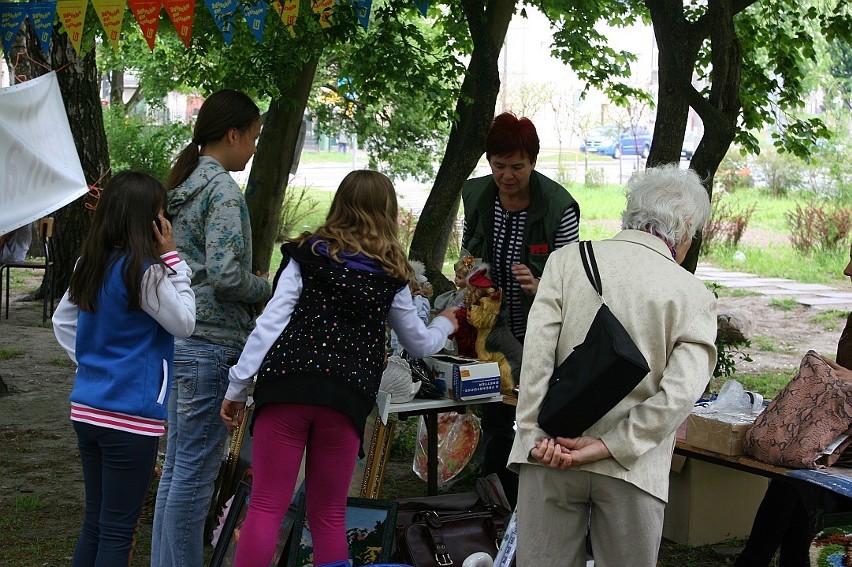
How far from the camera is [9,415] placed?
22.1ft

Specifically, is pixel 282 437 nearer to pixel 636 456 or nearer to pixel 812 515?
pixel 636 456

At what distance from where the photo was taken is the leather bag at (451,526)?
12.2 ft

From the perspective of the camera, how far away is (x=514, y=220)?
4160mm

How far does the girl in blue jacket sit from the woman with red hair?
1497 mm

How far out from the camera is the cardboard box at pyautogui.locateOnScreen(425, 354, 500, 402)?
3938mm

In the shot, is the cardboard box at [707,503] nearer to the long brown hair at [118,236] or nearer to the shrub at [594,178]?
the long brown hair at [118,236]

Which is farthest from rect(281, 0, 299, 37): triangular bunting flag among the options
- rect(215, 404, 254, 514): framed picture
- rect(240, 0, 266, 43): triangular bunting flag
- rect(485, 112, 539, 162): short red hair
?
rect(215, 404, 254, 514): framed picture

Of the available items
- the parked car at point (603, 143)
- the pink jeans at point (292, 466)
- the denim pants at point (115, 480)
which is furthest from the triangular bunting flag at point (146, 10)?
the parked car at point (603, 143)

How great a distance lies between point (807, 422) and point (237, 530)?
6.83ft

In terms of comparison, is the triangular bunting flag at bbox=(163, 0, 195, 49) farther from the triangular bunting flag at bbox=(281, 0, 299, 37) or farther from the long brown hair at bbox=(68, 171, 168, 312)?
the long brown hair at bbox=(68, 171, 168, 312)

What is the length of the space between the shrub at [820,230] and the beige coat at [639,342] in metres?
14.7

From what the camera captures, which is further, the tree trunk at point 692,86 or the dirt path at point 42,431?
the tree trunk at point 692,86

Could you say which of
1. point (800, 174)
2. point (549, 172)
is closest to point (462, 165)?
point (800, 174)

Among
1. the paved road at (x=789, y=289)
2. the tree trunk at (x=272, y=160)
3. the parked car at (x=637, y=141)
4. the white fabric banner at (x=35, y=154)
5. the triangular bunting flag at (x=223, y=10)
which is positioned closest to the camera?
the white fabric banner at (x=35, y=154)
